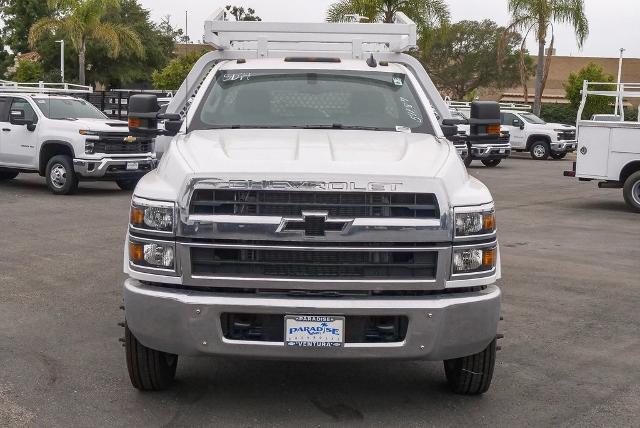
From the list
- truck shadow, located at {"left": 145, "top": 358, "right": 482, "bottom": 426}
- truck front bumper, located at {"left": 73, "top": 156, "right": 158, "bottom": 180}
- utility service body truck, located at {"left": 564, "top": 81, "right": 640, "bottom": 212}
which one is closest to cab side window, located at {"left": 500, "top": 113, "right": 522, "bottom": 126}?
utility service body truck, located at {"left": 564, "top": 81, "right": 640, "bottom": 212}

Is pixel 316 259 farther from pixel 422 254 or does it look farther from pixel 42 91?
pixel 42 91

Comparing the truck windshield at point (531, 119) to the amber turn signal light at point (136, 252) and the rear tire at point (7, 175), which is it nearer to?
the rear tire at point (7, 175)

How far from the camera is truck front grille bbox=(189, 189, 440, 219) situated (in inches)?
194

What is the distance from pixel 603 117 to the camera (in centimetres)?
1748

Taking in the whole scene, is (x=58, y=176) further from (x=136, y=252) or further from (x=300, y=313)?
(x=300, y=313)

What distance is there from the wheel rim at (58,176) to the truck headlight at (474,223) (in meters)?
13.3

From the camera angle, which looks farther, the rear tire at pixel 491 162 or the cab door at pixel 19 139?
the rear tire at pixel 491 162

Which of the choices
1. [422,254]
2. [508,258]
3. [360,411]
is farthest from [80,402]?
[508,258]

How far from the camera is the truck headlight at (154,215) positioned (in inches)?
195

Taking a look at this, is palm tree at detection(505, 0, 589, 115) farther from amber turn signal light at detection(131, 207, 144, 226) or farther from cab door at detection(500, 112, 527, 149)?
amber turn signal light at detection(131, 207, 144, 226)

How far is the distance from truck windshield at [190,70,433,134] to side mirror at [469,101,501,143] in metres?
0.40

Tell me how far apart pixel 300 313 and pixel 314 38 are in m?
3.70

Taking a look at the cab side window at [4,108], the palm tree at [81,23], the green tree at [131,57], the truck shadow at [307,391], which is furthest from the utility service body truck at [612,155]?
the green tree at [131,57]

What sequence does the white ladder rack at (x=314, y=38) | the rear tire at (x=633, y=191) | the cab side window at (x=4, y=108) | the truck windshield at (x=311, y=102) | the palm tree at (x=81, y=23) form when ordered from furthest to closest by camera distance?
the palm tree at (x=81, y=23)
the cab side window at (x=4, y=108)
the rear tire at (x=633, y=191)
the white ladder rack at (x=314, y=38)
the truck windshield at (x=311, y=102)
